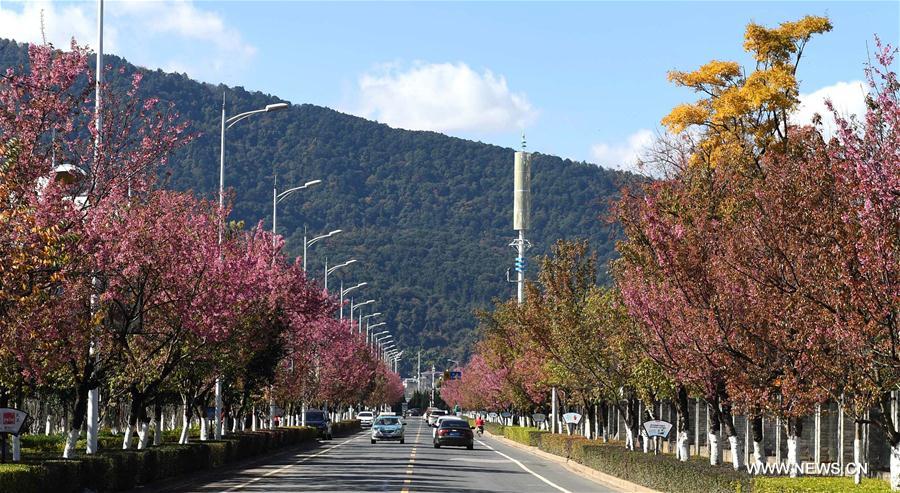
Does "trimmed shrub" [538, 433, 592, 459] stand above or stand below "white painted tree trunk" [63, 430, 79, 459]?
below

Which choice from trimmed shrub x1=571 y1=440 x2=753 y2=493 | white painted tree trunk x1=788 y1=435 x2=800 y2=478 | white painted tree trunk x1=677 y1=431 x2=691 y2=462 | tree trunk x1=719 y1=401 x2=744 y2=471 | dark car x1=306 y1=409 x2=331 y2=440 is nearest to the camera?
trimmed shrub x1=571 y1=440 x2=753 y2=493

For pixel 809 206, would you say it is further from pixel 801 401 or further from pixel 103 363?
pixel 103 363

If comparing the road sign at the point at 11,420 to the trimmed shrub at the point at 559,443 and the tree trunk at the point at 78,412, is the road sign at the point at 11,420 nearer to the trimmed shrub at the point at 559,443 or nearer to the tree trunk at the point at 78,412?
the tree trunk at the point at 78,412

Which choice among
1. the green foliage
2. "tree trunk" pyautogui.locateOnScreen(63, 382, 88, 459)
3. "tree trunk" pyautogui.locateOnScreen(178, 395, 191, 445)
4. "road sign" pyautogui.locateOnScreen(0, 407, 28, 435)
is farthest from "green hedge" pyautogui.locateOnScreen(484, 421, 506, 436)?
the green foliage

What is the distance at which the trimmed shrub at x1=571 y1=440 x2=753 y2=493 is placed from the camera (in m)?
25.3

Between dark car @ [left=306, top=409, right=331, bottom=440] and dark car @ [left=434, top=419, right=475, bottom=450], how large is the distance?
18.1 m

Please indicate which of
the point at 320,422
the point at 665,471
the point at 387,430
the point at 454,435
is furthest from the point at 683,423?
the point at 320,422

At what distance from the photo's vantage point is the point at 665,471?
30.9 metres

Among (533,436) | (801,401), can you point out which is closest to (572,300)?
(533,436)

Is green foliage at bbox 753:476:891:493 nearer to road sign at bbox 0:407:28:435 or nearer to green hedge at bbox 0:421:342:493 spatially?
green hedge at bbox 0:421:342:493

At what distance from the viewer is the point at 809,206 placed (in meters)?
21.5

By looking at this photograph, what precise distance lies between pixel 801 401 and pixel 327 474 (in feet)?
61.0

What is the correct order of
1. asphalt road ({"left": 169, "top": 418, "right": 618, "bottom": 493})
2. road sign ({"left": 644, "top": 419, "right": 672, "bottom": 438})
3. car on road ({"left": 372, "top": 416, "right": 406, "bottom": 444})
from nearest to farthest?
asphalt road ({"left": 169, "top": 418, "right": 618, "bottom": 493}), road sign ({"left": 644, "top": 419, "right": 672, "bottom": 438}), car on road ({"left": 372, "top": 416, "right": 406, "bottom": 444})

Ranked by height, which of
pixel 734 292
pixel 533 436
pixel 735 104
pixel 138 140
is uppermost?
pixel 735 104
